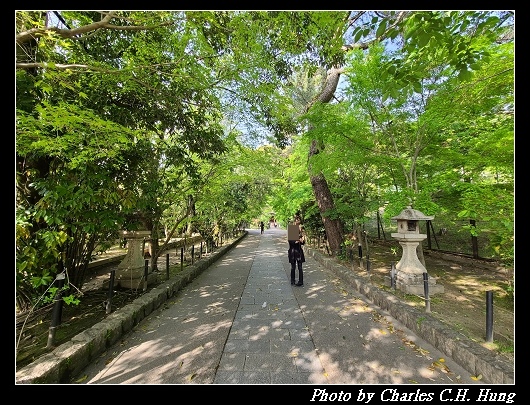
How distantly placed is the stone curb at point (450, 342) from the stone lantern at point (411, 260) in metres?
0.75

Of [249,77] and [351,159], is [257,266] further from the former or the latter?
[249,77]

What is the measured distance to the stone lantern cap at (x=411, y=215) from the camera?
536cm

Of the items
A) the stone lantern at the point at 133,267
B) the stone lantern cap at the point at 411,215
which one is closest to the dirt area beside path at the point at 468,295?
the stone lantern cap at the point at 411,215

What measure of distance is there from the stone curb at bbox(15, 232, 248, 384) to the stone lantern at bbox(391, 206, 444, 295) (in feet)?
18.1

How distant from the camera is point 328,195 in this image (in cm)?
968

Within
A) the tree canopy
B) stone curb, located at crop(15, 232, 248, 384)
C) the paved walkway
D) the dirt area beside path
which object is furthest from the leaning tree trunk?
stone curb, located at crop(15, 232, 248, 384)

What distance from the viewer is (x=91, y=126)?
325cm

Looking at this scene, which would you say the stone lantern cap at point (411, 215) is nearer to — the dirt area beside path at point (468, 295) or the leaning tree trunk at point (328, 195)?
the dirt area beside path at point (468, 295)

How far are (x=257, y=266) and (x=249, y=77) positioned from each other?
691 centimetres

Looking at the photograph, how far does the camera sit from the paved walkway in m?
2.68

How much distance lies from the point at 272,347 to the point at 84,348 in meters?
2.38

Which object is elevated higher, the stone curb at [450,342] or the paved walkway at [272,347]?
the stone curb at [450,342]

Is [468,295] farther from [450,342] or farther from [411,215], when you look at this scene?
[450,342]
